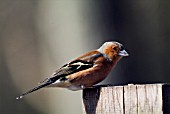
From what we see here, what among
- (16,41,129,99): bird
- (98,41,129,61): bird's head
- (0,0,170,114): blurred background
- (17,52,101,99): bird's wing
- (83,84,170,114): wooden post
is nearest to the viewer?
(83,84,170,114): wooden post

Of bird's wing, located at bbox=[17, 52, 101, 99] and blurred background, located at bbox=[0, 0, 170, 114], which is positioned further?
blurred background, located at bbox=[0, 0, 170, 114]

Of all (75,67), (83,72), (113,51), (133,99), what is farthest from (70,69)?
(133,99)

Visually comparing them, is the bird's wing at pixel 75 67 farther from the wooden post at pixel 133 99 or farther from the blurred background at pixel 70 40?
the wooden post at pixel 133 99

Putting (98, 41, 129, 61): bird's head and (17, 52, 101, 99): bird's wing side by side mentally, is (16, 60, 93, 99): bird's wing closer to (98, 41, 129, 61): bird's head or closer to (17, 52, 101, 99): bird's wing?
(17, 52, 101, 99): bird's wing

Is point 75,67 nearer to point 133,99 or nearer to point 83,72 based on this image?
point 83,72

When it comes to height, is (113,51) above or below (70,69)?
above

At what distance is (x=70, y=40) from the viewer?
27.0 ft

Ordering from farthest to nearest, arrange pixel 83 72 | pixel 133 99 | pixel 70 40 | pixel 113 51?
pixel 70 40
pixel 113 51
pixel 83 72
pixel 133 99

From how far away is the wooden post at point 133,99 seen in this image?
4223 millimetres

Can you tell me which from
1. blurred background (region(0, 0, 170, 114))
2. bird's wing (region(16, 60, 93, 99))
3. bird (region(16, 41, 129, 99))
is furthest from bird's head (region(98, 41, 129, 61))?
blurred background (region(0, 0, 170, 114))

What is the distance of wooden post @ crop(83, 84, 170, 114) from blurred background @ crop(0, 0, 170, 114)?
101 inches

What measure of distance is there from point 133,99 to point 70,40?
4.00 metres

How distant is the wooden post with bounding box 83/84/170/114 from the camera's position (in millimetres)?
4223

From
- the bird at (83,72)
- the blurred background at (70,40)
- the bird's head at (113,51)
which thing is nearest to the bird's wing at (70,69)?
the bird at (83,72)
